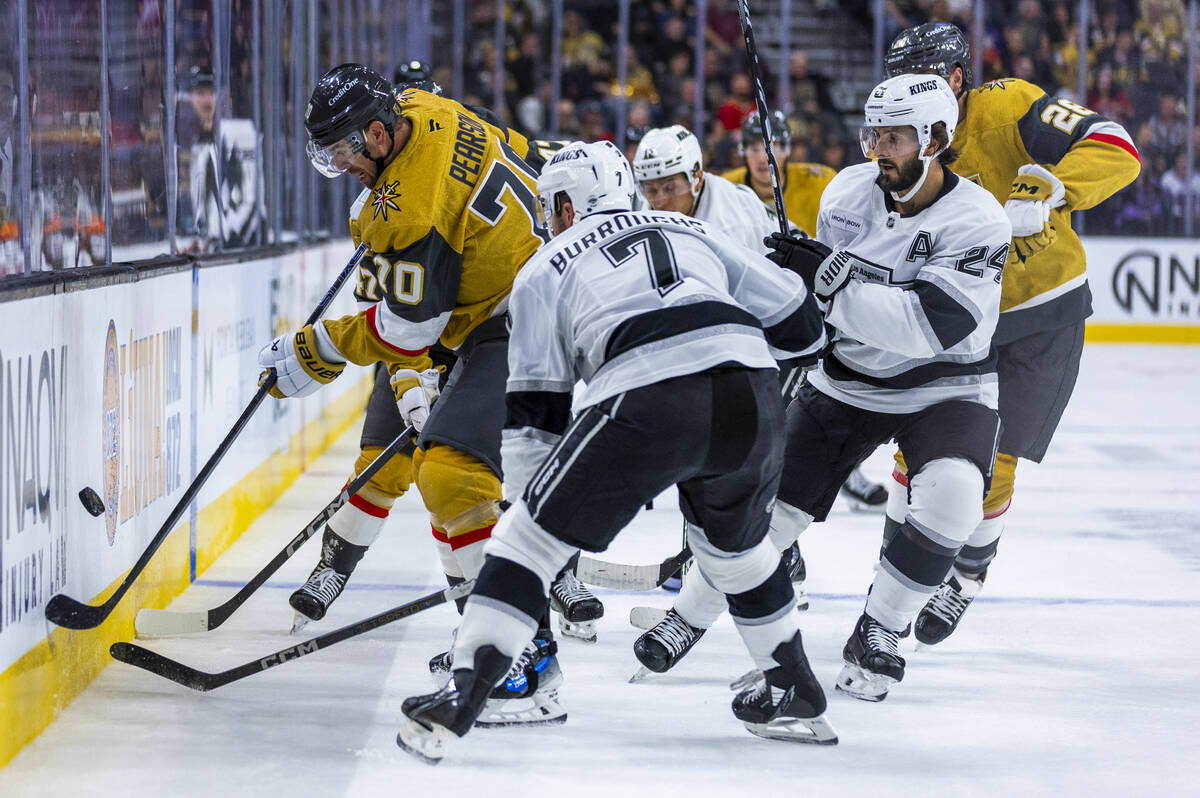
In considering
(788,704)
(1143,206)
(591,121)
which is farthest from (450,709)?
(1143,206)

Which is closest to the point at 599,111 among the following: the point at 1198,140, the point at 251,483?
the point at 1198,140

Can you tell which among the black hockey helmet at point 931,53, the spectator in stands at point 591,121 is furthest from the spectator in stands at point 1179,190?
the black hockey helmet at point 931,53

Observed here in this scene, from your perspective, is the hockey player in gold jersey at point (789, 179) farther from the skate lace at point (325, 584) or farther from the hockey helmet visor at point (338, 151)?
the hockey helmet visor at point (338, 151)

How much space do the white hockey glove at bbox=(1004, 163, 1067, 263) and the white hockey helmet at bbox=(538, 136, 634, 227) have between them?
0.98 metres

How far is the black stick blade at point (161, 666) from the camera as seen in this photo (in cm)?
288

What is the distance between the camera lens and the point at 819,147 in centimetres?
1035

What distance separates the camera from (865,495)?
5137mm

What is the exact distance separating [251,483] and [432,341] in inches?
71.5

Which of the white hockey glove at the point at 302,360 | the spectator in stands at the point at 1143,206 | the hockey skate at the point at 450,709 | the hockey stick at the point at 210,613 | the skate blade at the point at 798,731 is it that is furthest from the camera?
the spectator in stands at the point at 1143,206

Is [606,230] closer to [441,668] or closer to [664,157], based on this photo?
[441,668]

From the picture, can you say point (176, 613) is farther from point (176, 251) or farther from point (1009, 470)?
point (1009, 470)

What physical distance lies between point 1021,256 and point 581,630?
1239 mm

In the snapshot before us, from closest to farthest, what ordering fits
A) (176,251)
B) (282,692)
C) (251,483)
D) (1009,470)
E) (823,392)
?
(282,692), (823,392), (1009,470), (176,251), (251,483)

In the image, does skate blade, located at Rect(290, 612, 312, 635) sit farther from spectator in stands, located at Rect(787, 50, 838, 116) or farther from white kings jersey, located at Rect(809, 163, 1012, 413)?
spectator in stands, located at Rect(787, 50, 838, 116)
